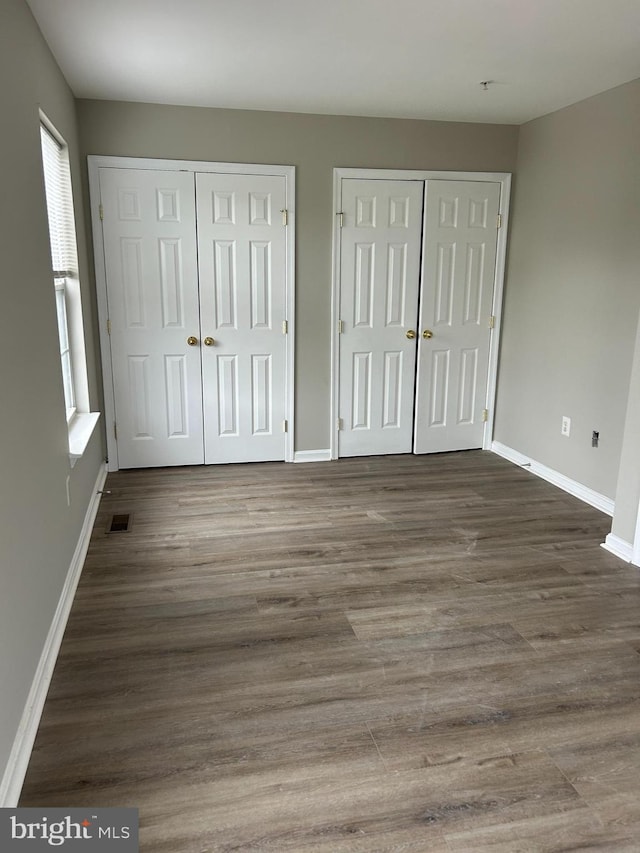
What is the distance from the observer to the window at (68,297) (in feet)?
11.1

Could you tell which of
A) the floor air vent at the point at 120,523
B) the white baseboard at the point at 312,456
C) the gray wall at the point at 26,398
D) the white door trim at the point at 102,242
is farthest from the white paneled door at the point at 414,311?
the gray wall at the point at 26,398

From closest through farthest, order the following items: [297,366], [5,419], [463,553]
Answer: [5,419], [463,553], [297,366]

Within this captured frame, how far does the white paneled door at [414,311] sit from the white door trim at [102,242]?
369mm

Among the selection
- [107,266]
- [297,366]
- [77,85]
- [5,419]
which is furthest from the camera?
[297,366]

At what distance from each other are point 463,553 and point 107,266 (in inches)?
114

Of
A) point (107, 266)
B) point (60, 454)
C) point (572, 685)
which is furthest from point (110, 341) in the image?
point (572, 685)

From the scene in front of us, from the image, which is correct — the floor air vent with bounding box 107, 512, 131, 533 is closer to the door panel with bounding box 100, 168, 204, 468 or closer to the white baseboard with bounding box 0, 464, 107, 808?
the white baseboard with bounding box 0, 464, 107, 808

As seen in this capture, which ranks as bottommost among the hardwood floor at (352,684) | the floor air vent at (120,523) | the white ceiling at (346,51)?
the hardwood floor at (352,684)

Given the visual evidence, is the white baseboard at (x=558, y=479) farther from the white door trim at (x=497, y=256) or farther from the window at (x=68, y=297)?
the window at (x=68, y=297)

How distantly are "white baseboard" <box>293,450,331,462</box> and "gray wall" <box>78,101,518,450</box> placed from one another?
0.04 metres

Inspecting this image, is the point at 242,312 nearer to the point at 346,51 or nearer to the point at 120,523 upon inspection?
the point at 120,523

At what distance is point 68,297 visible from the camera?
3.62 meters

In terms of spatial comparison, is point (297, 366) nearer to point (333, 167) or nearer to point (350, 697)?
point (333, 167)

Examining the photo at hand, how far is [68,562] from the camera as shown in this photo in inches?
109
